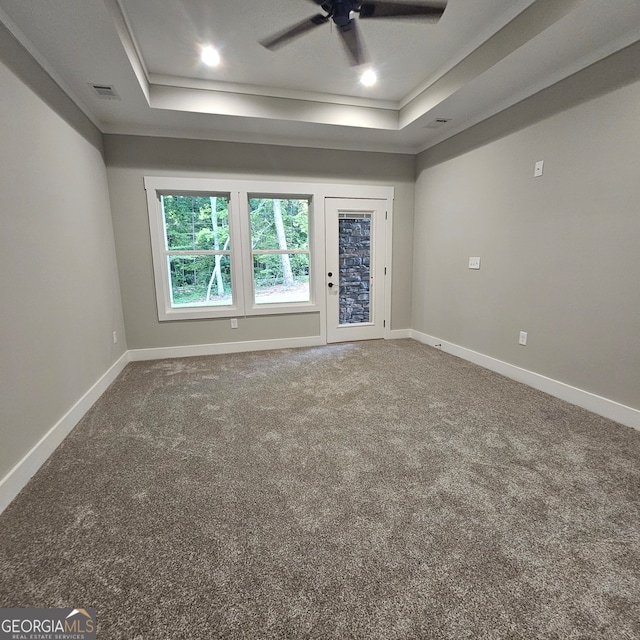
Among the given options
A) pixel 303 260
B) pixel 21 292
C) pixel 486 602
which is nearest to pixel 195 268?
pixel 303 260

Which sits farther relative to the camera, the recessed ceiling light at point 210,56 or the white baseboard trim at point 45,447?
the recessed ceiling light at point 210,56

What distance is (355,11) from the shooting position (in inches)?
77.6

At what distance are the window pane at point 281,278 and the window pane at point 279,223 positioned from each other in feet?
0.48

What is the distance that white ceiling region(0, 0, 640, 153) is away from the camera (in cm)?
209

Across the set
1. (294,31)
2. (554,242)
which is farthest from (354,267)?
(294,31)

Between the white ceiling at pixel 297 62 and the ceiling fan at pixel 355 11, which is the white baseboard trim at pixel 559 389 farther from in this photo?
the ceiling fan at pixel 355 11

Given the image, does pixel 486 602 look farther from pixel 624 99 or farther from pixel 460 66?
pixel 460 66

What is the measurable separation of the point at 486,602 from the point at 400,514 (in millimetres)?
461

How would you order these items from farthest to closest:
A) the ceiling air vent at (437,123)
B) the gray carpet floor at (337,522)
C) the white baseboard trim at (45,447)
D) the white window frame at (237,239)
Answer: the white window frame at (237,239) < the ceiling air vent at (437,123) < the white baseboard trim at (45,447) < the gray carpet floor at (337,522)

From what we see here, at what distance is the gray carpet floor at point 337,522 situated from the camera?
3.69 ft

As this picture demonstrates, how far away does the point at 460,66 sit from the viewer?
9.30 ft

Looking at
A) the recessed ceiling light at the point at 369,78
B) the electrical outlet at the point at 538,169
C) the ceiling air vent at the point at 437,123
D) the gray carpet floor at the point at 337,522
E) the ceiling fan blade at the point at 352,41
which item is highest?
the recessed ceiling light at the point at 369,78

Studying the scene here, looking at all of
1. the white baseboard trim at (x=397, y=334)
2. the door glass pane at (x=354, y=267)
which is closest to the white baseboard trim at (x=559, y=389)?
the white baseboard trim at (x=397, y=334)

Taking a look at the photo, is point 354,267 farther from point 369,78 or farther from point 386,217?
point 369,78
